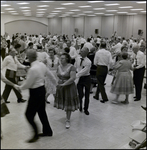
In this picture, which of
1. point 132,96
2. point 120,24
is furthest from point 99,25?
point 132,96

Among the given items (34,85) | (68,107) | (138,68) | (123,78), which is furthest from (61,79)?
(138,68)

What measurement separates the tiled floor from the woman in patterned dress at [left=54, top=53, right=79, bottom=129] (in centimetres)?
33

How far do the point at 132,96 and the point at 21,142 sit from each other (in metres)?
3.56

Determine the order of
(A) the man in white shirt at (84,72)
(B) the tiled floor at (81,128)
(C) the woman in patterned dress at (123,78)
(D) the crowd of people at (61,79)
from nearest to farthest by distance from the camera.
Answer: (D) the crowd of people at (61,79), (B) the tiled floor at (81,128), (A) the man in white shirt at (84,72), (C) the woman in patterned dress at (123,78)

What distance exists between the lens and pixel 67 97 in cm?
371

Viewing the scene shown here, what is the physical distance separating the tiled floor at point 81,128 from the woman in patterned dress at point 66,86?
1.09 ft

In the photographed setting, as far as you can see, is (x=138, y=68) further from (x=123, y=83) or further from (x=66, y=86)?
(x=66, y=86)

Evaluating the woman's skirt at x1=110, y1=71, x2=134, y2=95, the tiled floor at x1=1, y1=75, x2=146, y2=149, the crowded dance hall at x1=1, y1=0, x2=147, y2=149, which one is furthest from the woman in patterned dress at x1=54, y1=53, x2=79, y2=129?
the woman's skirt at x1=110, y1=71, x2=134, y2=95

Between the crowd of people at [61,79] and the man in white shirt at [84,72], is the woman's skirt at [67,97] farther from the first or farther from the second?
the man in white shirt at [84,72]

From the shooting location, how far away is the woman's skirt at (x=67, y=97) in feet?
12.2

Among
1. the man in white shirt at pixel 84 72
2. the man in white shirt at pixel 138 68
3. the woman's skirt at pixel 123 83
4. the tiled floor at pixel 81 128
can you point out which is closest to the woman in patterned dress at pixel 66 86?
the tiled floor at pixel 81 128

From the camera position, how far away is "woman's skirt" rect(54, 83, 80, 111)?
3.72 m

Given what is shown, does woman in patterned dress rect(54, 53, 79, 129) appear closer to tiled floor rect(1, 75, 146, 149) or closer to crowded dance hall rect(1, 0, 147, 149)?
crowded dance hall rect(1, 0, 147, 149)

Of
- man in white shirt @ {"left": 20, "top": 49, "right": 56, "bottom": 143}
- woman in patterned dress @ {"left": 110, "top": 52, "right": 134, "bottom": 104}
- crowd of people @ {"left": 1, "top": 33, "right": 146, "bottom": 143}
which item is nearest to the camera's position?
man in white shirt @ {"left": 20, "top": 49, "right": 56, "bottom": 143}
